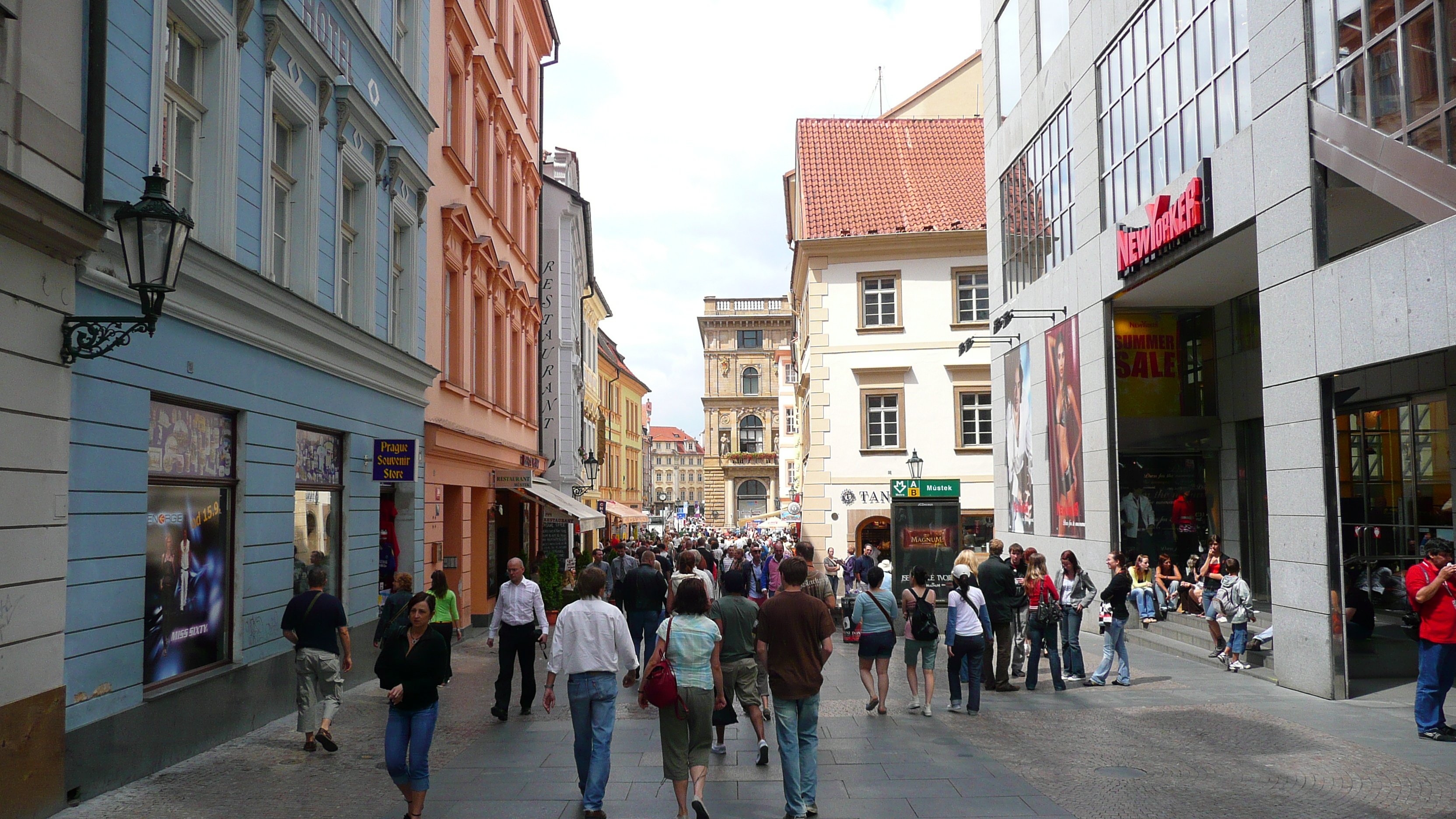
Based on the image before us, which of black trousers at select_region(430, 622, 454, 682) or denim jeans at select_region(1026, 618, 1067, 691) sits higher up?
black trousers at select_region(430, 622, 454, 682)

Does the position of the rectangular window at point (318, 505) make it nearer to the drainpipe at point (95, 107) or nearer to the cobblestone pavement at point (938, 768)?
the cobblestone pavement at point (938, 768)

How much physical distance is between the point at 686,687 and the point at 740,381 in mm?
74992

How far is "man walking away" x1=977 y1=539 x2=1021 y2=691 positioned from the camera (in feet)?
41.8

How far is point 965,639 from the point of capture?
38.5 ft

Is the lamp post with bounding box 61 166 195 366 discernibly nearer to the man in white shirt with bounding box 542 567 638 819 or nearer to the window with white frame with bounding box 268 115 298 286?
the man in white shirt with bounding box 542 567 638 819

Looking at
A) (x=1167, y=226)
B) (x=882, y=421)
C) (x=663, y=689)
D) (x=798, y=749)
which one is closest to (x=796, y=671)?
(x=798, y=749)

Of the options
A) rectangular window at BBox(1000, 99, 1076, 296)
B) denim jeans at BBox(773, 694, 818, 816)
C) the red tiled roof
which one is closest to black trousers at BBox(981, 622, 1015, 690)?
denim jeans at BBox(773, 694, 818, 816)

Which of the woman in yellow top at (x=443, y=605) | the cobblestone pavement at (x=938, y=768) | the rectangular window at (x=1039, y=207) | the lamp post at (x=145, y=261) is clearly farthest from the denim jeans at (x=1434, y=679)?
the rectangular window at (x=1039, y=207)

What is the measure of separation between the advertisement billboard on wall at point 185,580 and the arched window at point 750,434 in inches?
2865

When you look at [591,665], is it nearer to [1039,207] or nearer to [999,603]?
[999,603]

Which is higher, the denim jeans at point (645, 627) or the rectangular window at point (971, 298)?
the rectangular window at point (971, 298)

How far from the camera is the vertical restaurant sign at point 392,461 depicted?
14.8 meters

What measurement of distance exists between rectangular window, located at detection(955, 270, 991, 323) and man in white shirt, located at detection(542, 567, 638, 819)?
93.9 feet

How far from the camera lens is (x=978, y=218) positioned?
35812 millimetres
